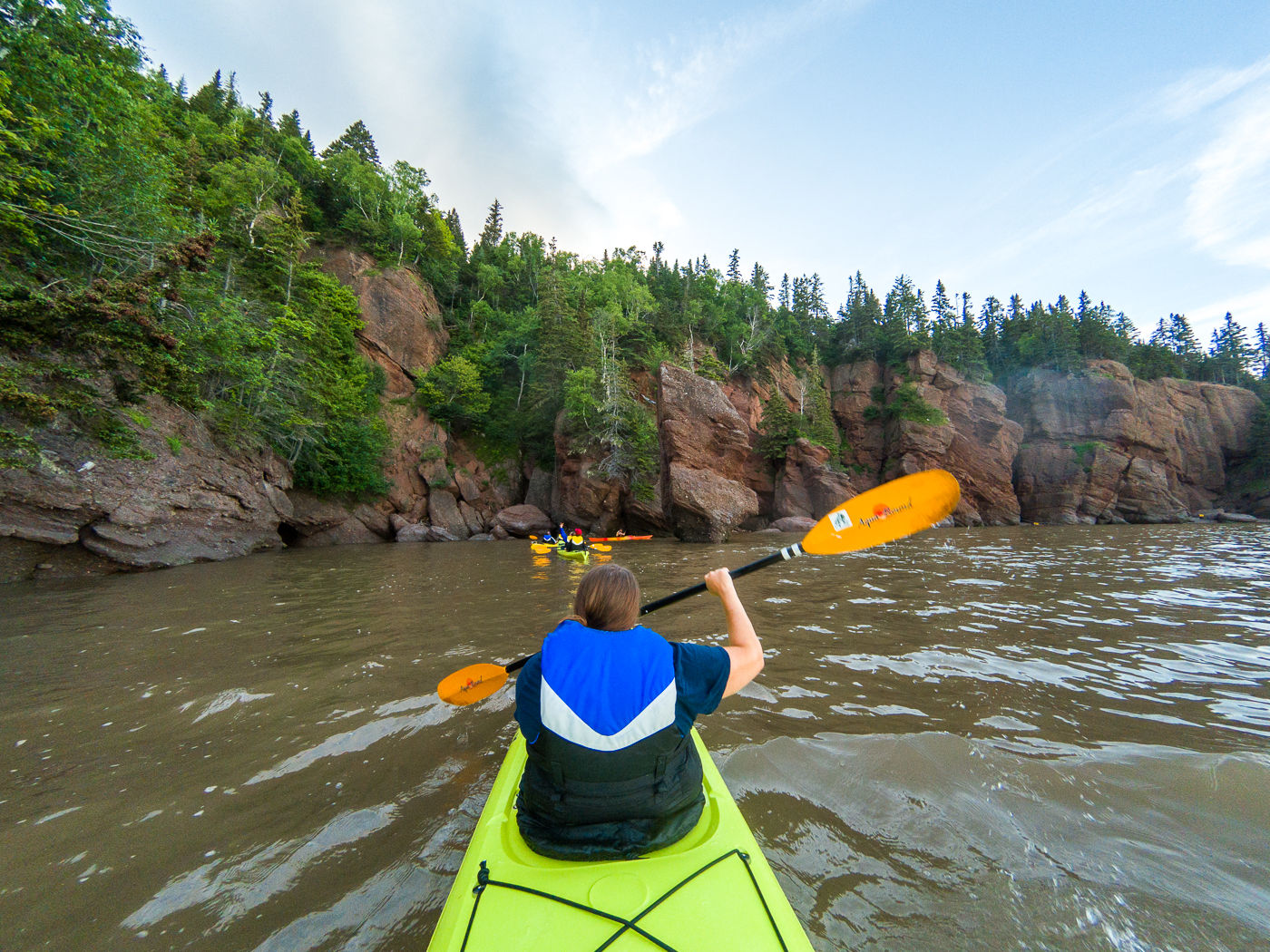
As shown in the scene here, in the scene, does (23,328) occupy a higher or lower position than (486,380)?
lower

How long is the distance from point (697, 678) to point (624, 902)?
28.1 inches

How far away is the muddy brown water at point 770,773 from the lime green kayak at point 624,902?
0.60 meters

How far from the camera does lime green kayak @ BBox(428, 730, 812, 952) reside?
1322 millimetres

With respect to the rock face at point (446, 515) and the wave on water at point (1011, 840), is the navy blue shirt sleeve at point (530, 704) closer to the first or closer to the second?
the wave on water at point (1011, 840)

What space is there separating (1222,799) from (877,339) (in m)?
46.2

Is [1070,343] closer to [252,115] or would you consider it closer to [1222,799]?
[1222,799]

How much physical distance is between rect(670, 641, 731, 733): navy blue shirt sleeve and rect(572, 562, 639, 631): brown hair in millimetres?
237

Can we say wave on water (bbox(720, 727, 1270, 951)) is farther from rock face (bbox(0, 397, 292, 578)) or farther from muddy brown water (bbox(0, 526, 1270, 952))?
rock face (bbox(0, 397, 292, 578))

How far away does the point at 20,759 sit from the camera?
2949 millimetres

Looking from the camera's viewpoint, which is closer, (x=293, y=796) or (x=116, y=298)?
(x=293, y=796)

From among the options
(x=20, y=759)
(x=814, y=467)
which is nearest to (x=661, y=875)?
(x=20, y=759)

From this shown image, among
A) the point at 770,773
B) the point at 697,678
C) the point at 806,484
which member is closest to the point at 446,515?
the point at 806,484

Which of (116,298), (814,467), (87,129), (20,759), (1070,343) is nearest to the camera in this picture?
(20,759)

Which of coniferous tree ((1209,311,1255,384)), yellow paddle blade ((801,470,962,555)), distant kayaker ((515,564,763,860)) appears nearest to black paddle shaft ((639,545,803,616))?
yellow paddle blade ((801,470,962,555))
